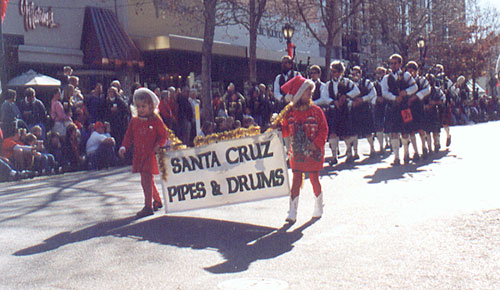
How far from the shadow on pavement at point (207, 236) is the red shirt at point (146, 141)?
2.26 ft

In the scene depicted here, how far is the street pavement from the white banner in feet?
0.86

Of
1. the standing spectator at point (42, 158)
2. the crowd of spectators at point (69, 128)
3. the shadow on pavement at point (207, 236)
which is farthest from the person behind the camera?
the standing spectator at point (42, 158)

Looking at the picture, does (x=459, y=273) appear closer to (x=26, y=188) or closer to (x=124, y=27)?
(x=26, y=188)

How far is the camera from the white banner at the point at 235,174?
8.11 m

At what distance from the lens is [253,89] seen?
20234mm

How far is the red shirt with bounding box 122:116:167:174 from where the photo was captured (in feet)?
28.0

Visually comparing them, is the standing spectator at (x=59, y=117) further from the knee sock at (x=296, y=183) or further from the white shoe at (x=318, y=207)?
the white shoe at (x=318, y=207)

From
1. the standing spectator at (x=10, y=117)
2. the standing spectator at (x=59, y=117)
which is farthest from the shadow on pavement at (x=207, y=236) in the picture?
the standing spectator at (x=59, y=117)

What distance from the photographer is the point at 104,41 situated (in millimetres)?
23266

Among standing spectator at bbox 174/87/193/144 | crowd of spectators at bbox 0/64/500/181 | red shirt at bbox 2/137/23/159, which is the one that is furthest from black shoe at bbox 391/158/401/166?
red shirt at bbox 2/137/23/159

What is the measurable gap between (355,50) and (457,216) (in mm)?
49978

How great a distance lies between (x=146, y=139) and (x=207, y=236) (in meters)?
1.89

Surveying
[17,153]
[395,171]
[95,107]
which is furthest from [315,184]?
[95,107]

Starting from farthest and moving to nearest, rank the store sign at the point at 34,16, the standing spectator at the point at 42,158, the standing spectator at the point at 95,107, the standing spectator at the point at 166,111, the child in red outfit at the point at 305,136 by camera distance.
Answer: the store sign at the point at 34,16, the standing spectator at the point at 166,111, the standing spectator at the point at 95,107, the standing spectator at the point at 42,158, the child in red outfit at the point at 305,136
